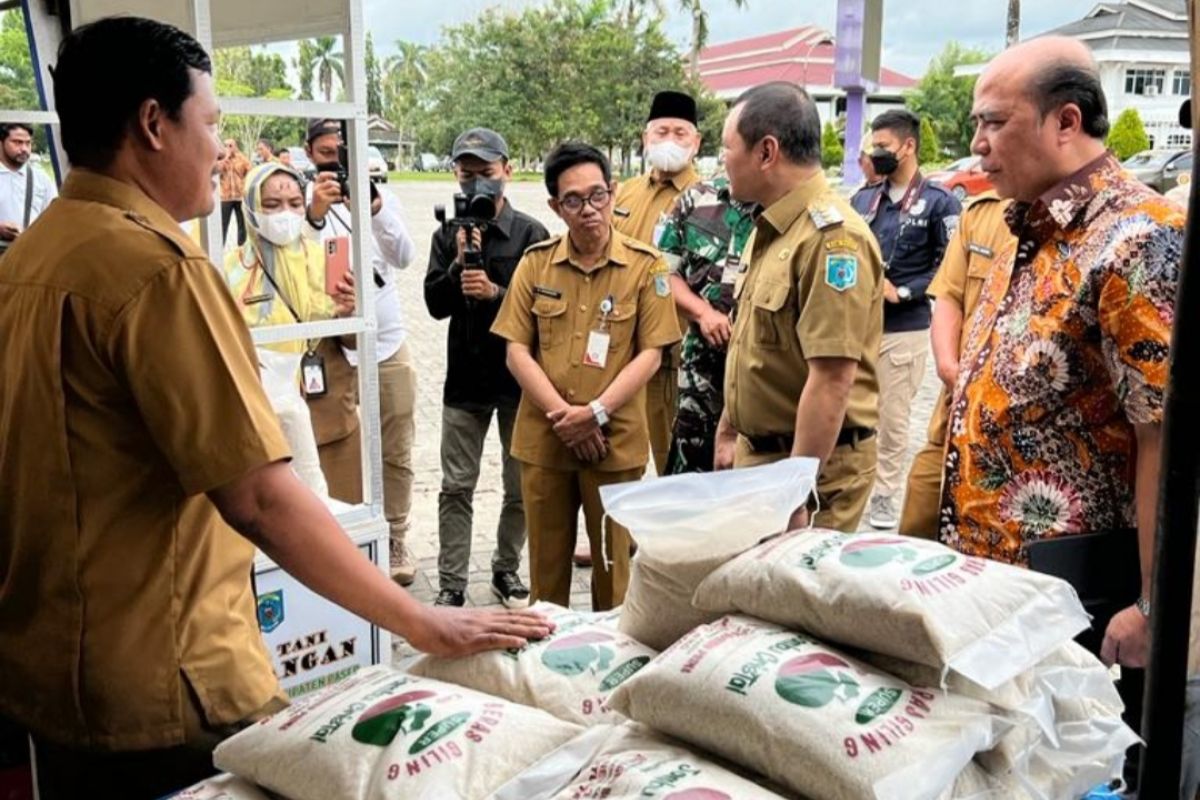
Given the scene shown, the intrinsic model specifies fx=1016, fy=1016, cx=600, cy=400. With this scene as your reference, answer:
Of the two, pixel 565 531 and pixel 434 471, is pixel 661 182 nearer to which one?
pixel 565 531

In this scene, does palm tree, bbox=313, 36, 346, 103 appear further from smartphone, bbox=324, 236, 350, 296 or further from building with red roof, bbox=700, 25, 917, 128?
building with red roof, bbox=700, 25, 917, 128

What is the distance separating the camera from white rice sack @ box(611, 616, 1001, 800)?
1174 millimetres

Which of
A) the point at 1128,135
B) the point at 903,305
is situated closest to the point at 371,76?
the point at 903,305

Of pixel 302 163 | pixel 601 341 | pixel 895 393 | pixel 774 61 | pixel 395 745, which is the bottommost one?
pixel 895 393

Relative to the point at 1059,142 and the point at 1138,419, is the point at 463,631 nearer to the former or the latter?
the point at 1138,419

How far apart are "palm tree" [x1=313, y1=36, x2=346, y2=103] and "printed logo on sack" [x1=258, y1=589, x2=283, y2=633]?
1.36m

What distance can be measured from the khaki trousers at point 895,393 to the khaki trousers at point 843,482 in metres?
2.58

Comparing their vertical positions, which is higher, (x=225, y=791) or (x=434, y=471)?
(x=225, y=791)

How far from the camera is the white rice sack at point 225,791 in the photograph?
4.18 feet

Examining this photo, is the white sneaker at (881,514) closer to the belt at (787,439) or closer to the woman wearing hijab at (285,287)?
the belt at (787,439)

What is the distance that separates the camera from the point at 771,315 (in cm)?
274

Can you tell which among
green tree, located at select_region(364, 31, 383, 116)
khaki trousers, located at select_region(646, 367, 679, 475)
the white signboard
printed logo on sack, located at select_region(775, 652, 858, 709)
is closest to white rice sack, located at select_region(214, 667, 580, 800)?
printed logo on sack, located at select_region(775, 652, 858, 709)

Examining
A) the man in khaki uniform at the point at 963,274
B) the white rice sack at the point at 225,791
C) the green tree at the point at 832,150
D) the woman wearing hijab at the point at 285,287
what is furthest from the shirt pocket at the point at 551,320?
the green tree at the point at 832,150

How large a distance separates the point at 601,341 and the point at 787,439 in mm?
939
